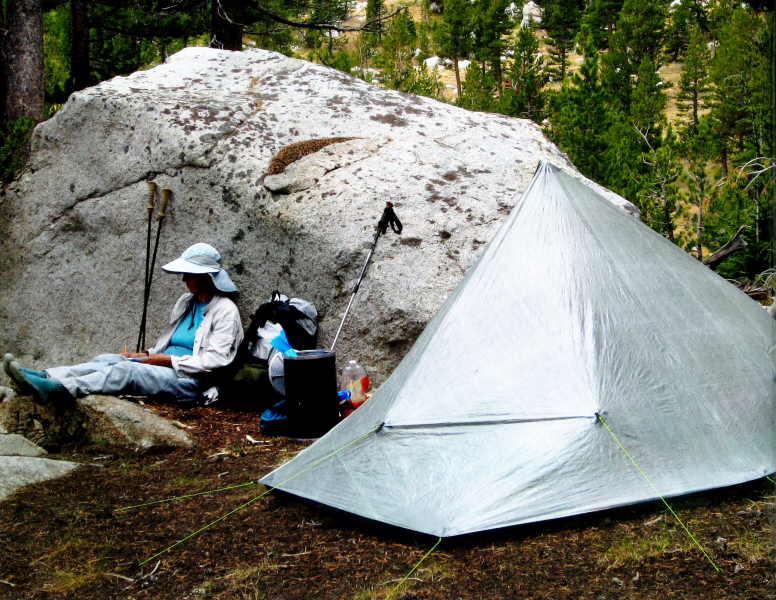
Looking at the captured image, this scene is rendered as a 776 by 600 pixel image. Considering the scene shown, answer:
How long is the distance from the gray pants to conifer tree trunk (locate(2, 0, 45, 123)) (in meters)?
6.32

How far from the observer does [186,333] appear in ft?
19.6

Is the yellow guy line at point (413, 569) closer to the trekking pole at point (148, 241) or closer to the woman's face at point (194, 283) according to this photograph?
the woman's face at point (194, 283)

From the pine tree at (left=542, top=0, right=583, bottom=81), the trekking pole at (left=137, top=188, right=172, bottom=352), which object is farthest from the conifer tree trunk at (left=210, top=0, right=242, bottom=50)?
the pine tree at (left=542, top=0, right=583, bottom=81)

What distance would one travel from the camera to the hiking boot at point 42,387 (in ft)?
16.2

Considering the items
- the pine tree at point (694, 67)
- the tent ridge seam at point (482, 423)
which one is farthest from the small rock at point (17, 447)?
the pine tree at point (694, 67)

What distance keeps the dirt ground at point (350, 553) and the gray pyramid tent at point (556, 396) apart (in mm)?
104

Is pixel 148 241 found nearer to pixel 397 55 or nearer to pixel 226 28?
pixel 226 28

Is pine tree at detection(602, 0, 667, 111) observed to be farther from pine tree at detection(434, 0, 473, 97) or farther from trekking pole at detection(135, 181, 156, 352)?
trekking pole at detection(135, 181, 156, 352)

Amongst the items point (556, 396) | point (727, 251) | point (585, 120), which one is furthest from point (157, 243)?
point (585, 120)

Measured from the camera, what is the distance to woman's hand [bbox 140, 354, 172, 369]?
5.75 metres

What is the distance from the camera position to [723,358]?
4.04m

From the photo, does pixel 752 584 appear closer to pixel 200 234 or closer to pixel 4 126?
pixel 200 234

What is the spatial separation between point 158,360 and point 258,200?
62.4 inches

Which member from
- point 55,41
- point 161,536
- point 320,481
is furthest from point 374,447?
point 55,41
